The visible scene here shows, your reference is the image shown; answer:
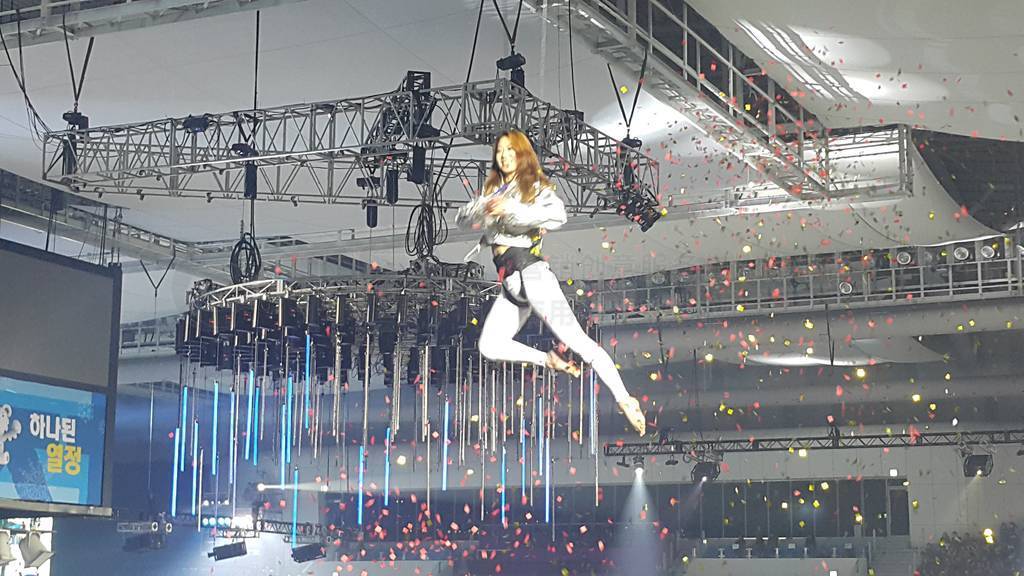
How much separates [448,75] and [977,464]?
10799mm

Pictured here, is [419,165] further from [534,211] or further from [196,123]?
[534,211]

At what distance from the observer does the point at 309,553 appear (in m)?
20.8

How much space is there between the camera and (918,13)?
7488mm

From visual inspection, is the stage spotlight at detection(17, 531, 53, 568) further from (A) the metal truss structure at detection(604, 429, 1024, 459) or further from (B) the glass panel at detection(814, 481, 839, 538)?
(B) the glass panel at detection(814, 481, 839, 538)

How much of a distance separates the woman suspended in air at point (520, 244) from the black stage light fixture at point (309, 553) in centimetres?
1744

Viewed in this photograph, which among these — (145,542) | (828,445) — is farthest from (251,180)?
(145,542)

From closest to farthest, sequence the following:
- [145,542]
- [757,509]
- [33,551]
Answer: [33,551]
[757,509]
[145,542]

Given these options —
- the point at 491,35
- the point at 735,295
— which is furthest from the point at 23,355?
the point at 735,295

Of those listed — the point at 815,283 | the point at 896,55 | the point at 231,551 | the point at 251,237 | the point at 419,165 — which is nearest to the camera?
the point at 419,165

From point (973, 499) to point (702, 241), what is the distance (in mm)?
7710

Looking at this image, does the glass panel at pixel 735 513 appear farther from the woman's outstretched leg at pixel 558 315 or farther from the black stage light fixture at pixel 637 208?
the woman's outstretched leg at pixel 558 315

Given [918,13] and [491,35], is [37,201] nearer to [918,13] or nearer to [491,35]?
[491,35]

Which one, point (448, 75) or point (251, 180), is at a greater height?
point (448, 75)

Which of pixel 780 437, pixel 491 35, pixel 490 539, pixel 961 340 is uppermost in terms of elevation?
pixel 491 35
